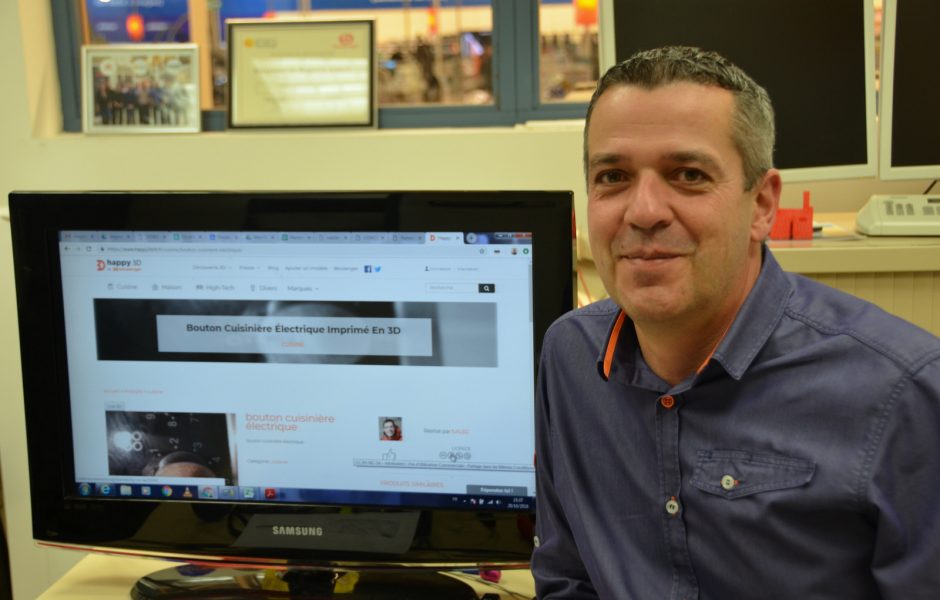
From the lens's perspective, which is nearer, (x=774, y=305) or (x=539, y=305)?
(x=774, y=305)

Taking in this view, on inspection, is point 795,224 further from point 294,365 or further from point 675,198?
point 294,365

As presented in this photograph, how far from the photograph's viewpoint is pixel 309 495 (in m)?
1.21

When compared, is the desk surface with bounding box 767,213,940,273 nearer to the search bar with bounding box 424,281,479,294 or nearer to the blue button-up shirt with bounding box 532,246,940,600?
the blue button-up shirt with bounding box 532,246,940,600

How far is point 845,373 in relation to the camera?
0.90 metres

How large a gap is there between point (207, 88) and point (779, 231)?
1.66m

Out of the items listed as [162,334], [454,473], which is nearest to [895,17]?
[454,473]

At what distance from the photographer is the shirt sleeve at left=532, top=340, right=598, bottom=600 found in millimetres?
1153

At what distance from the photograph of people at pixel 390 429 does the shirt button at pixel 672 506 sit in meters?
0.37

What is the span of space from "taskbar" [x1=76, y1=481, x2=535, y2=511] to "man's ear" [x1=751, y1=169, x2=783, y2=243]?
44 cm

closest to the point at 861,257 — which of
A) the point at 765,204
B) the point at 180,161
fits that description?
the point at 765,204

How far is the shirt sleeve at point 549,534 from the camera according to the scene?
115 centimetres

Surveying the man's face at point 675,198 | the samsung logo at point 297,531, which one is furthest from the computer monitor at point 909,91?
the samsung logo at point 297,531

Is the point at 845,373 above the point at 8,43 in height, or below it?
below

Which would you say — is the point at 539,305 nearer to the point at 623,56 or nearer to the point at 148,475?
the point at 148,475
